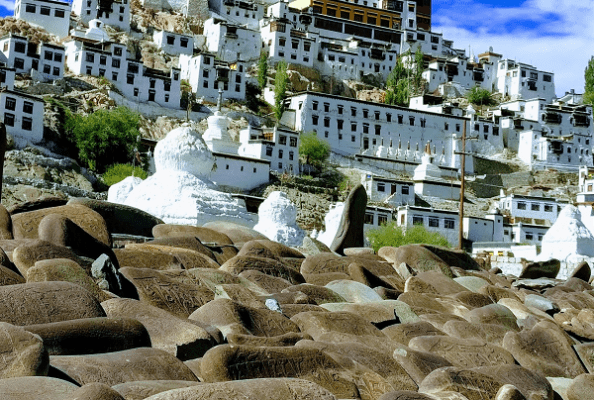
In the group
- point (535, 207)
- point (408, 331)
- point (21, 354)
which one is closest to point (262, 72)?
point (535, 207)

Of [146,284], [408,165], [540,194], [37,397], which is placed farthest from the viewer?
[408,165]

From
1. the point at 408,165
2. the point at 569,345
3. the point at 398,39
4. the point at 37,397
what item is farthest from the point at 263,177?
the point at 37,397

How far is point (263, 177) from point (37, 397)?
212ft

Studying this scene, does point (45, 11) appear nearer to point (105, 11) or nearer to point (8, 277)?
point (105, 11)

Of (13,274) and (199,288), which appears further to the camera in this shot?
(199,288)

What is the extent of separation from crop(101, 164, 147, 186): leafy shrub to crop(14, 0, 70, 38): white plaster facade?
23.2 meters

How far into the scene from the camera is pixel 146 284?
946cm

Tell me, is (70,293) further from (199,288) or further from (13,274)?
(199,288)

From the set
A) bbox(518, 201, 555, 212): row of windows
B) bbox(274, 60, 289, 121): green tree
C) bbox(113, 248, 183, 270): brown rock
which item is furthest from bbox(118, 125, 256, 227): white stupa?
bbox(274, 60, 289, 121): green tree

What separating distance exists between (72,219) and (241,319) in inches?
182

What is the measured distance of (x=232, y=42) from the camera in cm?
9494

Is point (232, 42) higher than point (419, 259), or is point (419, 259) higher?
point (232, 42)

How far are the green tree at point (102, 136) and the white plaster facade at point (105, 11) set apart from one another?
2249 cm

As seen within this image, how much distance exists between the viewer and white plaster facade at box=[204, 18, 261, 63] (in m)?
94.4
